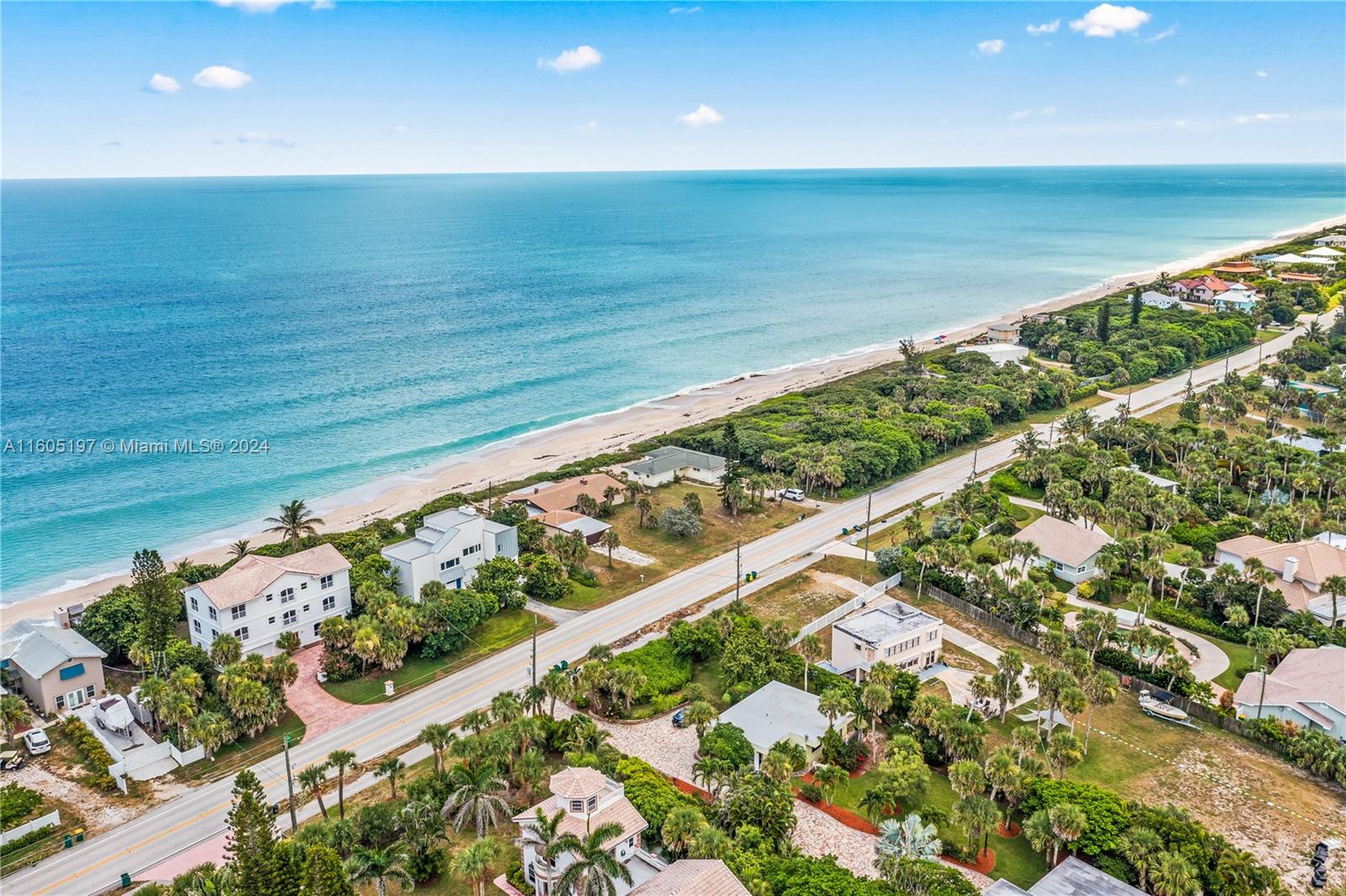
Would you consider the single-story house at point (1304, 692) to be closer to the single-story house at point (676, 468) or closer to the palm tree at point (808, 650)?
the palm tree at point (808, 650)

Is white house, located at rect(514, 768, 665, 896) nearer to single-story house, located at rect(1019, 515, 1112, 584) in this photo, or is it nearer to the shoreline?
single-story house, located at rect(1019, 515, 1112, 584)

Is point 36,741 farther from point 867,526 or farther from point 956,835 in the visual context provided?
point 867,526

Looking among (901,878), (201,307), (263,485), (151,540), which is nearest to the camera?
(901,878)

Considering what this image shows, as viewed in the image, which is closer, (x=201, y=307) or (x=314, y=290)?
(x=201, y=307)

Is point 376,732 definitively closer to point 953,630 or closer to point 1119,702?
point 953,630

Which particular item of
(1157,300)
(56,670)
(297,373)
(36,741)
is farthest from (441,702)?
(1157,300)

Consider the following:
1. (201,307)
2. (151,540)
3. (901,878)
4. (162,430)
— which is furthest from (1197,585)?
(201,307)
